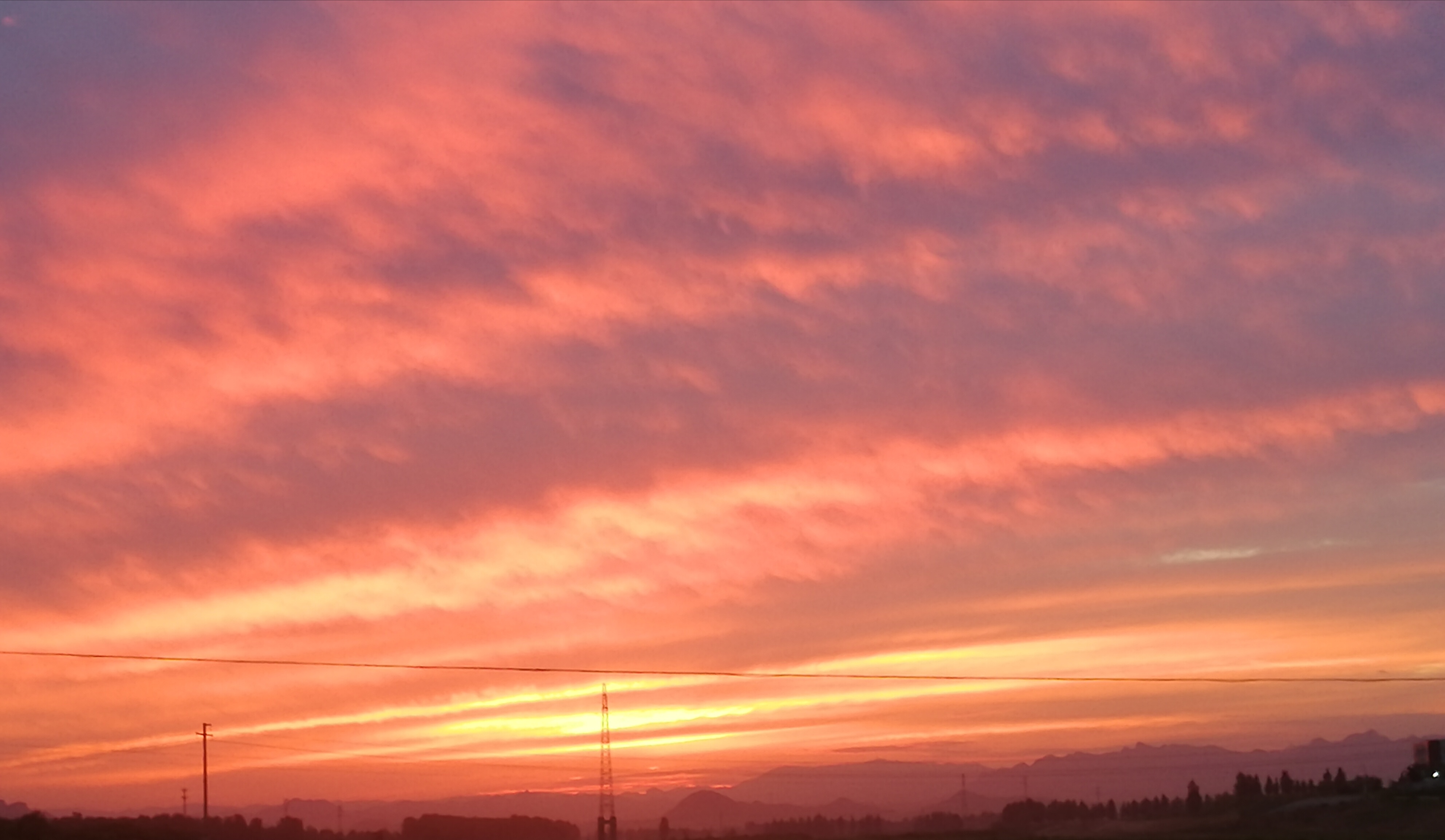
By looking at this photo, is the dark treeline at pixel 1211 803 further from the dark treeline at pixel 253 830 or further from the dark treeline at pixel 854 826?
the dark treeline at pixel 253 830

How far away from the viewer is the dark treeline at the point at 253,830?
88250 mm

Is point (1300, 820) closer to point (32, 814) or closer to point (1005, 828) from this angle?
point (1005, 828)

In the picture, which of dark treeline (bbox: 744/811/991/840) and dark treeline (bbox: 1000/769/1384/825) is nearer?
dark treeline (bbox: 1000/769/1384/825)

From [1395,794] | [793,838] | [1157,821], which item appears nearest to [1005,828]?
[1157,821]

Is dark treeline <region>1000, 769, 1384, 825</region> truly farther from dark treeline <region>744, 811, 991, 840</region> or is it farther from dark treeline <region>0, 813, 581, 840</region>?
dark treeline <region>0, 813, 581, 840</region>

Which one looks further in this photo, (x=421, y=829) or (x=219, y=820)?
(x=421, y=829)

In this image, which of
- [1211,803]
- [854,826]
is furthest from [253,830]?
[1211,803]

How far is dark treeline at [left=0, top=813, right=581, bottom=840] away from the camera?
88250 millimetres

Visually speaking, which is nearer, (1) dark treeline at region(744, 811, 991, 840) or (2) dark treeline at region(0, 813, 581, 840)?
(2) dark treeline at region(0, 813, 581, 840)

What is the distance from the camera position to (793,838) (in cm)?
9200

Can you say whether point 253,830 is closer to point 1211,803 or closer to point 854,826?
point 854,826

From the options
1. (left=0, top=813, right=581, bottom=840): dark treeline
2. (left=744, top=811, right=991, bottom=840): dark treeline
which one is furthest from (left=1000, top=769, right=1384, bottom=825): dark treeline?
(left=0, top=813, right=581, bottom=840): dark treeline

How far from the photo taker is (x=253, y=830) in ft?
397

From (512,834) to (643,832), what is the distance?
105 ft
